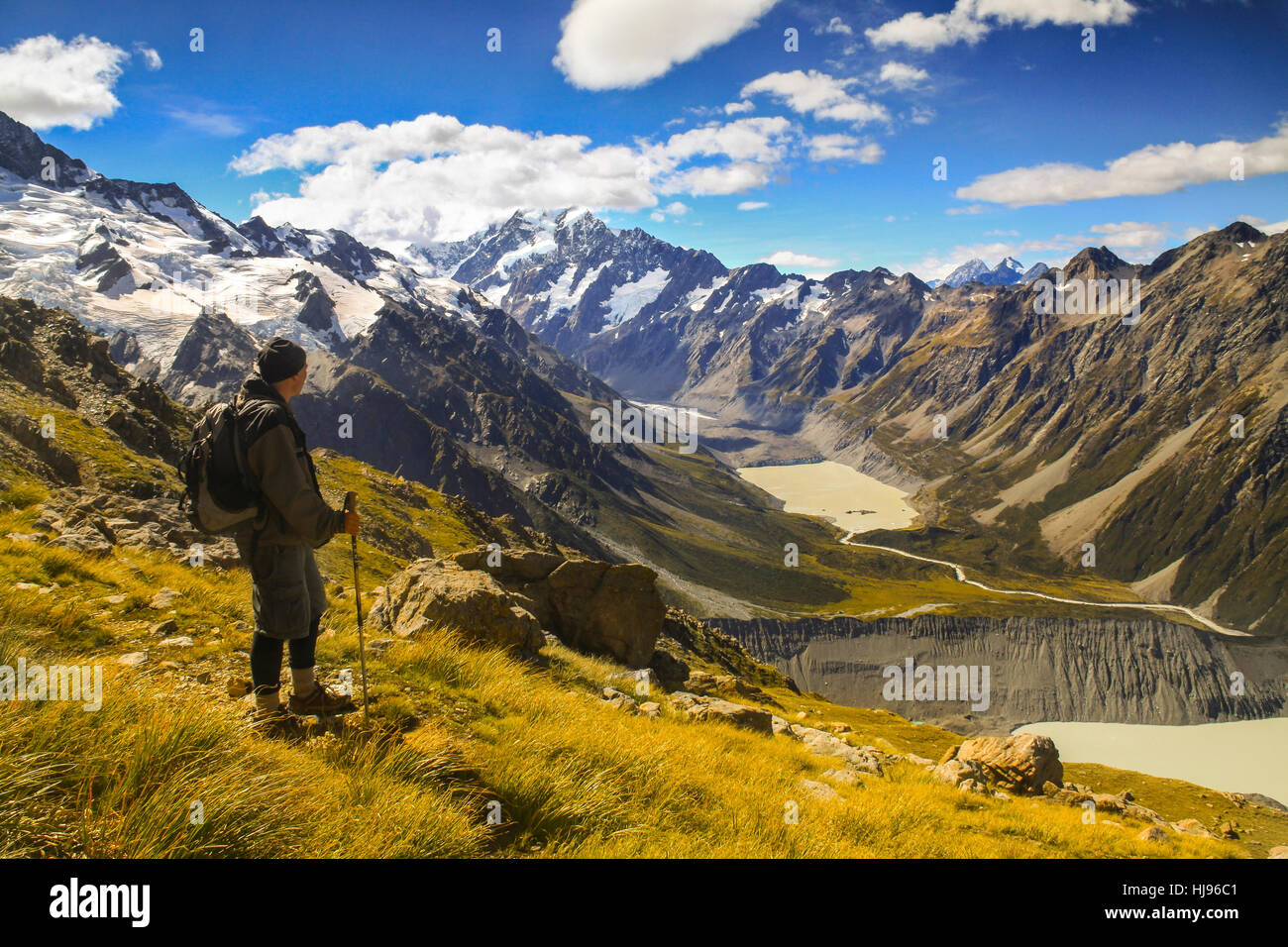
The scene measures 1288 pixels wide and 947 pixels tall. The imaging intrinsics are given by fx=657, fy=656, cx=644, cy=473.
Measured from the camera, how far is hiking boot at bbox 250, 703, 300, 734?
6.30m

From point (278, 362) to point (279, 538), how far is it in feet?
6.67

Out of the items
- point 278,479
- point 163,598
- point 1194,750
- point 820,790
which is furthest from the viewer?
point 1194,750

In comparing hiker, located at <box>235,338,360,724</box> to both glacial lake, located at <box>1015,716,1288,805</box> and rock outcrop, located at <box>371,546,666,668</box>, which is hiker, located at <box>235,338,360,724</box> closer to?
rock outcrop, located at <box>371,546,666,668</box>

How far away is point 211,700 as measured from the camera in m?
6.67

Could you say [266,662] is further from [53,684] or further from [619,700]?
[619,700]

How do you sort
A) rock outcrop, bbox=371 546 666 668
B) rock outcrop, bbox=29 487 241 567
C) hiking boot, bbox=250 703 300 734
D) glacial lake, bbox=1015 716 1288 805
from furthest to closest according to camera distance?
glacial lake, bbox=1015 716 1288 805 < rock outcrop, bbox=371 546 666 668 < rock outcrop, bbox=29 487 241 567 < hiking boot, bbox=250 703 300 734

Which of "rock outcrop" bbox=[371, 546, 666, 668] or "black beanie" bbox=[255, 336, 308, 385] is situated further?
"rock outcrop" bbox=[371, 546, 666, 668]

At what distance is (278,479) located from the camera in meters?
6.87

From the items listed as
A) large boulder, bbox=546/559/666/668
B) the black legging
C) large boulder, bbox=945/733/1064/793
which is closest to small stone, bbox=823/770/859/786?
large boulder, bbox=945/733/1064/793

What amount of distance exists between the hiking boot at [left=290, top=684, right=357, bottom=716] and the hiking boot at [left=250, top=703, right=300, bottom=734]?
1.22ft

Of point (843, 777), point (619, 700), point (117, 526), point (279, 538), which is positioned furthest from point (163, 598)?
point (843, 777)
